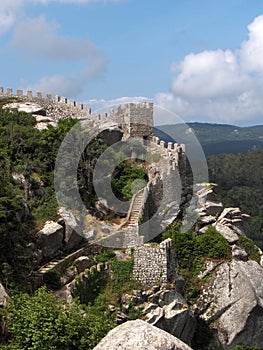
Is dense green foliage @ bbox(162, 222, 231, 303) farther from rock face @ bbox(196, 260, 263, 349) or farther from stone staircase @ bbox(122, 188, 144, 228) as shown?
stone staircase @ bbox(122, 188, 144, 228)

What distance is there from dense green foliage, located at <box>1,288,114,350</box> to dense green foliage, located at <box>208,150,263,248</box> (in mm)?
54375

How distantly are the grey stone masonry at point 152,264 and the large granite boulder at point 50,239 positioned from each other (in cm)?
326

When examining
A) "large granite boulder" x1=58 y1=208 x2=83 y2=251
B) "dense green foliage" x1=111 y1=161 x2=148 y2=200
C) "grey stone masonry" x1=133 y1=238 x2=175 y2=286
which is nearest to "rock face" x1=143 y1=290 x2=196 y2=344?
"grey stone masonry" x1=133 y1=238 x2=175 y2=286

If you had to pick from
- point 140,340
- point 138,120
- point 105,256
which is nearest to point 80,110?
point 138,120

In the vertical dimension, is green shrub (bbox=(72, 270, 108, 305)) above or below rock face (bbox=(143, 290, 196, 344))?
above

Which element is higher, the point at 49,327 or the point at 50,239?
the point at 50,239

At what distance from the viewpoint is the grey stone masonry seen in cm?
2388

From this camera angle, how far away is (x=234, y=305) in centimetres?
2719

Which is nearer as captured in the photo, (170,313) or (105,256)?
(170,313)

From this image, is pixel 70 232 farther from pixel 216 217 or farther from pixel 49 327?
pixel 216 217

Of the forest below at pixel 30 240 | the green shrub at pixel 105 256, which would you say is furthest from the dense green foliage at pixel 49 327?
the green shrub at pixel 105 256

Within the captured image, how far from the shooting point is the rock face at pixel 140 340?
9.89m

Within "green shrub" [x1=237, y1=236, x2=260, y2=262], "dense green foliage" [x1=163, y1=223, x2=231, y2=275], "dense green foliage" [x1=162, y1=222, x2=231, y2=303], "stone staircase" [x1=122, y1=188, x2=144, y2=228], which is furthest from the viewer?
"green shrub" [x1=237, y1=236, x2=260, y2=262]

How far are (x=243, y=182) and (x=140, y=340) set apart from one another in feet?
255
